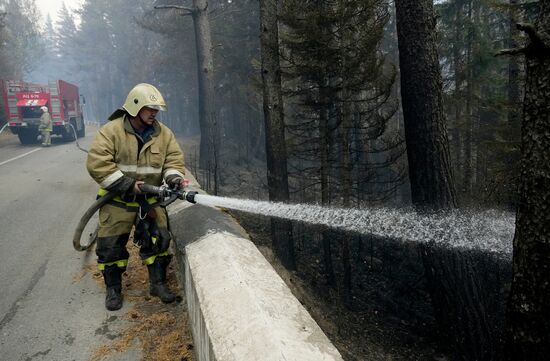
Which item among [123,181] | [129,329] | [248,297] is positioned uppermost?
[123,181]

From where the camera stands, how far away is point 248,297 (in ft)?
8.25

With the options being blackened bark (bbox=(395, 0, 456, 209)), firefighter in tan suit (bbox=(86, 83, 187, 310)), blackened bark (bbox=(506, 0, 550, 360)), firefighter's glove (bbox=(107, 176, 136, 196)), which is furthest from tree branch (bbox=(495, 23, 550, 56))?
firefighter's glove (bbox=(107, 176, 136, 196))

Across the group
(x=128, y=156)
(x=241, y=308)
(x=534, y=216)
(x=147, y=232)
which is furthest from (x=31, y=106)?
(x=534, y=216)

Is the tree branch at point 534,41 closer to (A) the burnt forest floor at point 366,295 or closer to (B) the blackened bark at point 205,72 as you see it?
(A) the burnt forest floor at point 366,295

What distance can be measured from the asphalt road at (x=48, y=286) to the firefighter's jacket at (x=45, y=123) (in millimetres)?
10501

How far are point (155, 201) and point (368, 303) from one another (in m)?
7.08

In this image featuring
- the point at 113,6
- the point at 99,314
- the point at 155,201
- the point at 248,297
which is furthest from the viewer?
the point at 113,6

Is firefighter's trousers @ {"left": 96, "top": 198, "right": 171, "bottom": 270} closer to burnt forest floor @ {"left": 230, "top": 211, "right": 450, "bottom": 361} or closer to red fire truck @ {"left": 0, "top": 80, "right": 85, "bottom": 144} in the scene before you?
burnt forest floor @ {"left": 230, "top": 211, "right": 450, "bottom": 361}

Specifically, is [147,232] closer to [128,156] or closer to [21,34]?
[128,156]

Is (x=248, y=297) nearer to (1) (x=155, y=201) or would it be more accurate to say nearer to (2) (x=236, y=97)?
(1) (x=155, y=201)

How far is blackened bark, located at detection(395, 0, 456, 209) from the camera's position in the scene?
5555 millimetres

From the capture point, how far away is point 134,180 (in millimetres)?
3719

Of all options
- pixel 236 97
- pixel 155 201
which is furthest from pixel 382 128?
pixel 236 97

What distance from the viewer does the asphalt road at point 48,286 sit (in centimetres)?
331
